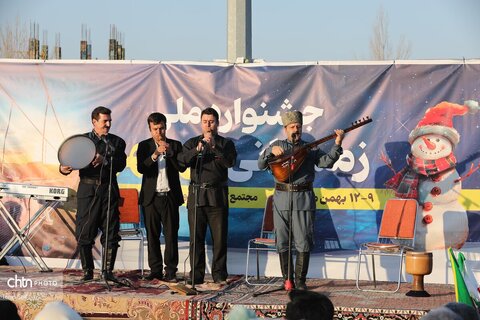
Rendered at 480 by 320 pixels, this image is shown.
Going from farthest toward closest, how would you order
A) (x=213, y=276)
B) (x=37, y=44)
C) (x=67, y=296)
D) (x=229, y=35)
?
(x=37, y=44) → (x=229, y=35) → (x=213, y=276) → (x=67, y=296)

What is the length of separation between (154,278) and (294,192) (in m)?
1.47

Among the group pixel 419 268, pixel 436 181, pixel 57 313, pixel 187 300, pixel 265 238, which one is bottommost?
pixel 187 300

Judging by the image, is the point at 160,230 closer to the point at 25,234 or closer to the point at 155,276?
the point at 155,276

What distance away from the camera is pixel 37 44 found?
2142 centimetres

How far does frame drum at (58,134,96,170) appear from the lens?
7.10 m

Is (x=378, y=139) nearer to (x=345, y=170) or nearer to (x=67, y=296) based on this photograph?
(x=345, y=170)

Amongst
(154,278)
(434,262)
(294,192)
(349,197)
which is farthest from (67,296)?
(434,262)

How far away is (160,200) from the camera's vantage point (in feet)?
25.5

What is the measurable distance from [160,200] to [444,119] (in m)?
2.56

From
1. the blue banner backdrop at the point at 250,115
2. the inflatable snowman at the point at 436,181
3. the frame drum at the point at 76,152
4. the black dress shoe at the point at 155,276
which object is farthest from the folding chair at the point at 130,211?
the inflatable snowman at the point at 436,181

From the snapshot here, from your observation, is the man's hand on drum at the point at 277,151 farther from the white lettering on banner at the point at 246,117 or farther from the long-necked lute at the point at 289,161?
the white lettering on banner at the point at 246,117

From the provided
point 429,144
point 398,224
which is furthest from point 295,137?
point 429,144

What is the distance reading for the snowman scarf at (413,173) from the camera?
26.4ft

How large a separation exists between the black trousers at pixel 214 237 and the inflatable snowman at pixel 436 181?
5.12ft
